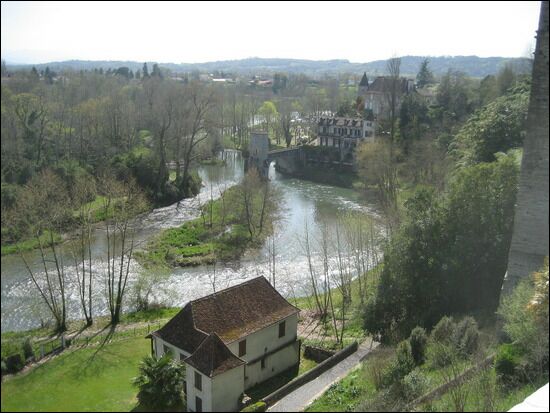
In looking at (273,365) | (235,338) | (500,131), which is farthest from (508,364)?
(500,131)

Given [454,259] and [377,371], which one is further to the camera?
[454,259]

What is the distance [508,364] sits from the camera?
1043cm

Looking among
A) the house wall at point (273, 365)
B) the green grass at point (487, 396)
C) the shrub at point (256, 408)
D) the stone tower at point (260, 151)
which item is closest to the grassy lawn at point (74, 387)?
the shrub at point (256, 408)

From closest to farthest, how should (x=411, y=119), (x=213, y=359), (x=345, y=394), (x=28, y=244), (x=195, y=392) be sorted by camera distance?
(x=195, y=392) → (x=213, y=359) → (x=345, y=394) → (x=28, y=244) → (x=411, y=119)

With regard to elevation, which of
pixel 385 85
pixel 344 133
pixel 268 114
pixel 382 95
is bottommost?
pixel 344 133

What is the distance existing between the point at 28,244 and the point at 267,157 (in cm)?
2713

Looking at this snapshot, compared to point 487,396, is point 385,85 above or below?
above

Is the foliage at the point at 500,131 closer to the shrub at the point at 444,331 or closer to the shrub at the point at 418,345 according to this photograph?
the shrub at the point at 444,331

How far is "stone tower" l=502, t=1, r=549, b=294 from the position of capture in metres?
10.6

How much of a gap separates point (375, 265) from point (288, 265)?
3.95 m

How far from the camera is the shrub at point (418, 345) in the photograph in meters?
12.1

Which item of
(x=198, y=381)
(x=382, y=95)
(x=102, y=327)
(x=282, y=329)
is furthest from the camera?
(x=382, y=95)

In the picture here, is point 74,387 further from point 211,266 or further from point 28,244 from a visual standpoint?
point 211,266

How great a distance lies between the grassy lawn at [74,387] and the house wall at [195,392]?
0.98 metres
